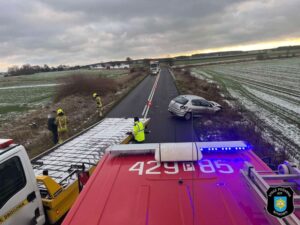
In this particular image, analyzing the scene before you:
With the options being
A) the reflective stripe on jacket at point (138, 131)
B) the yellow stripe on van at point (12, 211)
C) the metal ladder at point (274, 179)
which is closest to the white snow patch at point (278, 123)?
the reflective stripe on jacket at point (138, 131)

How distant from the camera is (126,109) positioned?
21.0m

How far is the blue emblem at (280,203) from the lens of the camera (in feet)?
6.46

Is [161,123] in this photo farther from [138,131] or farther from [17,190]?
[17,190]

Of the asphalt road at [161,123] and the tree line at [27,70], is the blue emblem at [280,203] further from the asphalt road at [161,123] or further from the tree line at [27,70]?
the tree line at [27,70]

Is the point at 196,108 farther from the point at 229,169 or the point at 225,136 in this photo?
the point at 229,169

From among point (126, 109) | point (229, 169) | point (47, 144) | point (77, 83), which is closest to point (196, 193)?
point (229, 169)

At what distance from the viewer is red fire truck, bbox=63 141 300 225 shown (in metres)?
2.82

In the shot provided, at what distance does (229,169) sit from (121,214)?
5.95 ft

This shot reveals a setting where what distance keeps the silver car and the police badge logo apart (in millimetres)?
14518

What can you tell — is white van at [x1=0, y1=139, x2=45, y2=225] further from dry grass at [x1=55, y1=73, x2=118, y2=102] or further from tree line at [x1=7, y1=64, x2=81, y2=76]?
tree line at [x1=7, y1=64, x2=81, y2=76]

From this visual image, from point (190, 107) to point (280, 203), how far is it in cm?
1463

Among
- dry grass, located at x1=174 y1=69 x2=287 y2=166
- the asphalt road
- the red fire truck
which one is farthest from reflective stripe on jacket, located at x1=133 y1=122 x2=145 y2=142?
the red fire truck

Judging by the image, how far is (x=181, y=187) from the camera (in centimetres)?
348

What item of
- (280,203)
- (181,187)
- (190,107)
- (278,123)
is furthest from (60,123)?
(278,123)
